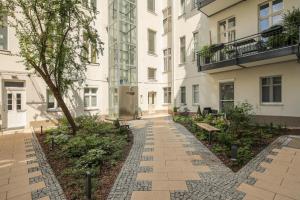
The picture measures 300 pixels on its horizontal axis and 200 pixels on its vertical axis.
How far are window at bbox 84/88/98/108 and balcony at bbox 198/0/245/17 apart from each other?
9216 millimetres

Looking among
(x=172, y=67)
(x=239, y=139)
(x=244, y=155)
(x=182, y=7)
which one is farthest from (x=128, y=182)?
(x=182, y=7)

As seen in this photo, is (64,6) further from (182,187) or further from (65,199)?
(182,187)

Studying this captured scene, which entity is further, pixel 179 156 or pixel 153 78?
pixel 153 78

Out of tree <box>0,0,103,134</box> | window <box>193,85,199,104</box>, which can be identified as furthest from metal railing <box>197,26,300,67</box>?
tree <box>0,0,103,134</box>

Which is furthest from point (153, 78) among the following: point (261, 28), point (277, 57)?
point (277, 57)

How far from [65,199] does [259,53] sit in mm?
9508

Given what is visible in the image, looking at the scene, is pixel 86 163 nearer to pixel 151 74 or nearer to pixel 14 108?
pixel 14 108

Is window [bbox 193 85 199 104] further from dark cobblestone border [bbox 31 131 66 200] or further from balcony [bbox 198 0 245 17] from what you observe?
dark cobblestone border [bbox 31 131 66 200]

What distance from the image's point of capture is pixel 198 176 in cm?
457

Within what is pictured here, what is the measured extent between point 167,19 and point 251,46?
10.3m

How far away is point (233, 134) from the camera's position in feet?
24.6

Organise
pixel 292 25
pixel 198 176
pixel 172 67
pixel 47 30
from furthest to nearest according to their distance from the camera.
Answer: pixel 172 67, pixel 292 25, pixel 47 30, pixel 198 176

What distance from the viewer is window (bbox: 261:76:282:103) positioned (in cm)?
993

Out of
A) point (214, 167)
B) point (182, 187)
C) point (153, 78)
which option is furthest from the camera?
point (153, 78)
